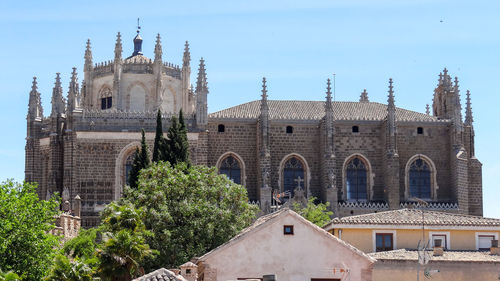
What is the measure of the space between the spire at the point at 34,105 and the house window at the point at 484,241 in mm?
35552

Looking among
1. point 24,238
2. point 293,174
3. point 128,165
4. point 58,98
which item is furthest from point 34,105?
point 24,238

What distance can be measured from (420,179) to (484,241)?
2679 cm

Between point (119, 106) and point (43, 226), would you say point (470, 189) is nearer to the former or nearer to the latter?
point (119, 106)

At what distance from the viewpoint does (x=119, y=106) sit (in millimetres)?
67625

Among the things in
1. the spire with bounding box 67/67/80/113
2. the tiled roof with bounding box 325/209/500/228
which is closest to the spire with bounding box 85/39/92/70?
the spire with bounding box 67/67/80/113

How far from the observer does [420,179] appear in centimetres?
6725

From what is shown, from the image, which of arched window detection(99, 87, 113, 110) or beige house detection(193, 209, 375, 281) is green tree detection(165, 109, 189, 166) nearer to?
arched window detection(99, 87, 113, 110)

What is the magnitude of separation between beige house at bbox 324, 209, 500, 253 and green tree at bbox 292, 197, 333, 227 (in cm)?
1450

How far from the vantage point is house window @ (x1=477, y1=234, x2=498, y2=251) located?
40.4 meters

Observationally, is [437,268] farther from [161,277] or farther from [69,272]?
[69,272]

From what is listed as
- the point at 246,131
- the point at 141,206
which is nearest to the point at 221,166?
the point at 246,131

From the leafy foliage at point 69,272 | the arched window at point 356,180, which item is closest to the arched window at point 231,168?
the arched window at point 356,180

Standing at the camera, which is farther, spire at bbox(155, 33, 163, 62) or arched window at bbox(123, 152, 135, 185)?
spire at bbox(155, 33, 163, 62)

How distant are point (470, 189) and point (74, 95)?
26.4 metres
